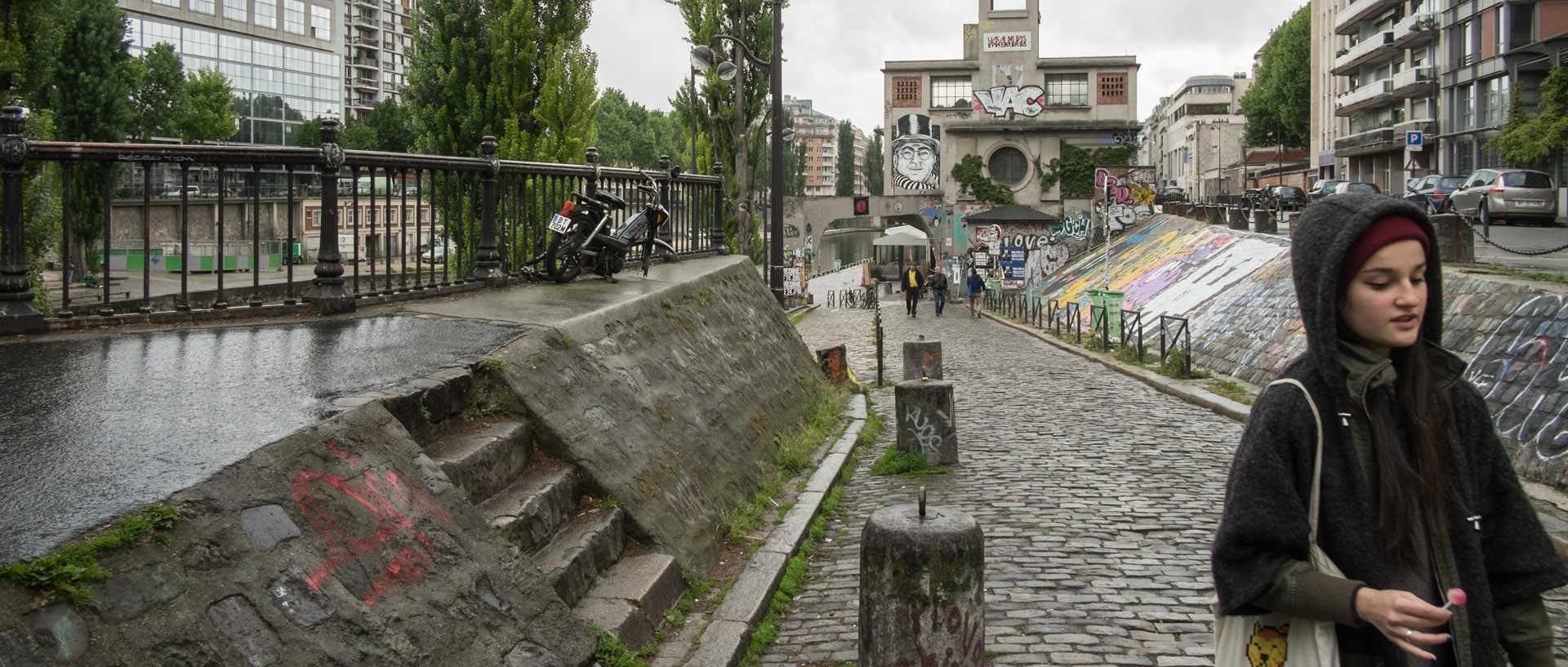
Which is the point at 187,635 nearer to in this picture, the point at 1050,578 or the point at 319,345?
the point at 319,345

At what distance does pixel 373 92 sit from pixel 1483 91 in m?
88.7

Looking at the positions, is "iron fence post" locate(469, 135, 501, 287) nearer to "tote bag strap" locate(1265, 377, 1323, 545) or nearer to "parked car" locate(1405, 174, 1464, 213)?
"tote bag strap" locate(1265, 377, 1323, 545)

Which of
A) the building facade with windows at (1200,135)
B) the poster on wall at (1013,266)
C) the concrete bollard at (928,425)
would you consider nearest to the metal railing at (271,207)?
the concrete bollard at (928,425)

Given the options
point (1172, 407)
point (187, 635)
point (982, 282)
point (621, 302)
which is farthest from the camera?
point (982, 282)

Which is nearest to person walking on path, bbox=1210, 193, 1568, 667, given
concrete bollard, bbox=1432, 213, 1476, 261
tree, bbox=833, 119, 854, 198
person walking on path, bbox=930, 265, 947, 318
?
concrete bollard, bbox=1432, 213, 1476, 261

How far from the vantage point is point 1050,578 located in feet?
20.5

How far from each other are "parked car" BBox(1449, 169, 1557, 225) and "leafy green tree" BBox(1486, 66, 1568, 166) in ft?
29.3

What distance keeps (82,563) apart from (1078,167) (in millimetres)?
58527

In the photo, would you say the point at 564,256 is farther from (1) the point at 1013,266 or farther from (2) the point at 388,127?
(2) the point at 388,127

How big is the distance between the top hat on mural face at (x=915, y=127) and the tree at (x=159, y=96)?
34.4m

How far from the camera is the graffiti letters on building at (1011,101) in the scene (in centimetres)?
5925

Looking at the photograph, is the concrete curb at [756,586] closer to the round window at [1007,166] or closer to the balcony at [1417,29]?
the round window at [1007,166]

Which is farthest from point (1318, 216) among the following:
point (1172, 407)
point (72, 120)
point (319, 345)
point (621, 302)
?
point (72, 120)

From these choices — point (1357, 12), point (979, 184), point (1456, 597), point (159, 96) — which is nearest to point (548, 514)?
point (1456, 597)
